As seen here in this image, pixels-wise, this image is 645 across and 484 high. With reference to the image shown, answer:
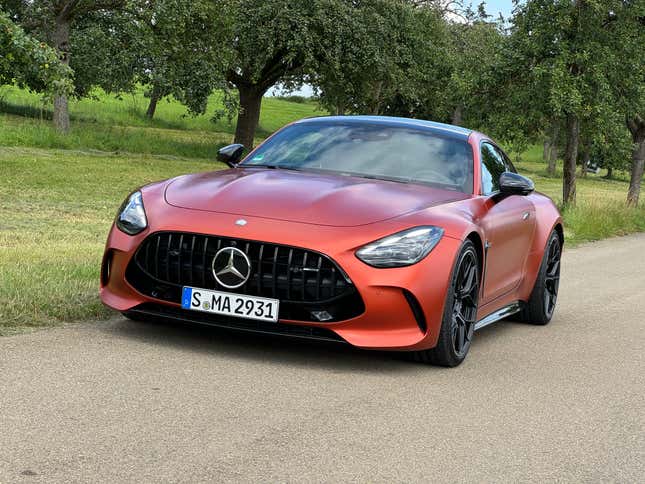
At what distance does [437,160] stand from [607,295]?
13.7 feet

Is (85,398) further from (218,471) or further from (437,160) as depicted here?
(437,160)

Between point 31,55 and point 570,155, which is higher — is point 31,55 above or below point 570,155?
above

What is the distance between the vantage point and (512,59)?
26125mm

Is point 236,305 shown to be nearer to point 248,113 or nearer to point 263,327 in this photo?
point 263,327

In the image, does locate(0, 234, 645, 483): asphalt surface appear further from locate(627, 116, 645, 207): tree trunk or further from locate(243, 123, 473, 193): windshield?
locate(627, 116, 645, 207): tree trunk

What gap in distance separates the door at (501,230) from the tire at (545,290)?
44 centimetres

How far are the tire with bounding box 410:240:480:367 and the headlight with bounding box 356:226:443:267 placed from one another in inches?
10.6

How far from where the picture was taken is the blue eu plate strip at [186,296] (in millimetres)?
6337

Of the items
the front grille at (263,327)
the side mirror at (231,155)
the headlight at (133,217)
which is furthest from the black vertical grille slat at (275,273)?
the side mirror at (231,155)

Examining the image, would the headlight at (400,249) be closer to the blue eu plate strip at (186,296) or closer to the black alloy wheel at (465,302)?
the black alloy wheel at (465,302)

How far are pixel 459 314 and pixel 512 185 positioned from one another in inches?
50.0

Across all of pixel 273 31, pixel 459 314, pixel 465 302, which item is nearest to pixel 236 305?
pixel 459 314

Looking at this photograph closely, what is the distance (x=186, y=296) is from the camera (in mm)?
6348

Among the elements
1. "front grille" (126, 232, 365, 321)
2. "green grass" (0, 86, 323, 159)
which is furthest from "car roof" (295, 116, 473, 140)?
"green grass" (0, 86, 323, 159)
